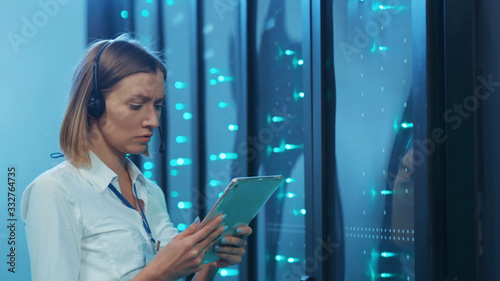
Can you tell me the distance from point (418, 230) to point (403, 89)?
43 cm

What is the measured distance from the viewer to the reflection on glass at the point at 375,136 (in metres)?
1.50

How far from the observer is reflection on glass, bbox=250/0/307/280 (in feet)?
6.17

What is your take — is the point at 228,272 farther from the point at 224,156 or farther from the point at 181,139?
the point at 181,139

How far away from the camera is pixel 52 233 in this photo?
3.26ft

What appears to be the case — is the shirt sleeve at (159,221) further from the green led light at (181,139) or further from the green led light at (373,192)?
the green led light at (181,139)

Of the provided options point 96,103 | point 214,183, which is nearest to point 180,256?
point 96,103

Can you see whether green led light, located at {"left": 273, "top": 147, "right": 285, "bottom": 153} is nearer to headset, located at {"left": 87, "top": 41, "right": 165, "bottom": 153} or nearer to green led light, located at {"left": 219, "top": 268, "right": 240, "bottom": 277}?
green led light, located at {"left": 219, "top": 268, "right": 240, "bottom": 277}

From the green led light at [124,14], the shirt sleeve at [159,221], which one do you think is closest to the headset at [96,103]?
the shirt sleeve at [159,221]

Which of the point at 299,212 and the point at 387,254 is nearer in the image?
the point at 387,254

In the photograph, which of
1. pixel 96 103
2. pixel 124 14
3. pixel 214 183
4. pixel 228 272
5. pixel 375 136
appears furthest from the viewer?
A: pixel 124 14

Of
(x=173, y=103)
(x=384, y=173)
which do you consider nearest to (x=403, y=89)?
(x=384, y=173)

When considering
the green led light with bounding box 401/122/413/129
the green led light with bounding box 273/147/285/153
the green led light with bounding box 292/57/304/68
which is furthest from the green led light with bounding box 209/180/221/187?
the green led light with bounding box 401/122/413/129

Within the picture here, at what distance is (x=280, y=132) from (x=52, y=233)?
1.10 meters

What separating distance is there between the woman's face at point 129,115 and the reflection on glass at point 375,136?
750mm
